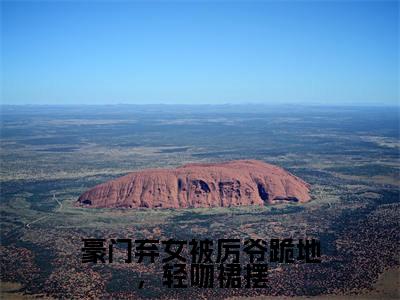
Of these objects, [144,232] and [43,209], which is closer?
[144,232]

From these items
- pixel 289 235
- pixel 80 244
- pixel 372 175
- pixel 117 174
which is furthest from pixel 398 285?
pixel 117 174

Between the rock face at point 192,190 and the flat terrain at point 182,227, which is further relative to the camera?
the rock face at point 192,190

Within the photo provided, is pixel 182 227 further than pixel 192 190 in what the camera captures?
No

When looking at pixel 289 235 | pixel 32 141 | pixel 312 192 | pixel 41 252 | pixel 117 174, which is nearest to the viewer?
pixel 41 252

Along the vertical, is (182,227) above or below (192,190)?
below

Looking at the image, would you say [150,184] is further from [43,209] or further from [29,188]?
[29,188]

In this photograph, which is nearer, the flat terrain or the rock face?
the flat terrain

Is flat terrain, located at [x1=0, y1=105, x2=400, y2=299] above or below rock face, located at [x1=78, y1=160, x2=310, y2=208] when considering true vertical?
below

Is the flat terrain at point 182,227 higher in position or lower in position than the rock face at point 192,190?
lower
